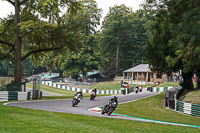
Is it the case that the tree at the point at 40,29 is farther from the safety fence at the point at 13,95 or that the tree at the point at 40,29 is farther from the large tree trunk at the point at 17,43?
the safety fence at the point at 13,95

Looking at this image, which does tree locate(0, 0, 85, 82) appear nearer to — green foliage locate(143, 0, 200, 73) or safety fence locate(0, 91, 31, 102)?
safety fence locate(0, 91, 31, 102)

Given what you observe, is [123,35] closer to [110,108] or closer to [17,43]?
[17,43]

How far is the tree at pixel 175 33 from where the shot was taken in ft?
48.9

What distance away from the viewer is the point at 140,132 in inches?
387

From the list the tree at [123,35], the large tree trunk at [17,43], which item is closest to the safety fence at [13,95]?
the large tree trunk at [17,43]

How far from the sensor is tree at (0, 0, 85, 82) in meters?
25.8

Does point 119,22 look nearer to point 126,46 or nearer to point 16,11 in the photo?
point 126,46

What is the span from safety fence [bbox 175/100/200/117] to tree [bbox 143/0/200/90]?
A: 3.50 m

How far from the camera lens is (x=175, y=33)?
20.4 meters

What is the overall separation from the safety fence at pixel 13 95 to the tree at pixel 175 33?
43.0 ft

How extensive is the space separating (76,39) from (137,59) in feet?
164

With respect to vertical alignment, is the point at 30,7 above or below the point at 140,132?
above

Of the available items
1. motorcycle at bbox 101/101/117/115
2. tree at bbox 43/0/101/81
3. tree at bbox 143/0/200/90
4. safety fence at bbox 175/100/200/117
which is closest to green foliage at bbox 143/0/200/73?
tree at bbox 143/0/200/90

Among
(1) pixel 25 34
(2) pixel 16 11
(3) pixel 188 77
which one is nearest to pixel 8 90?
(1) pixel 25 34
